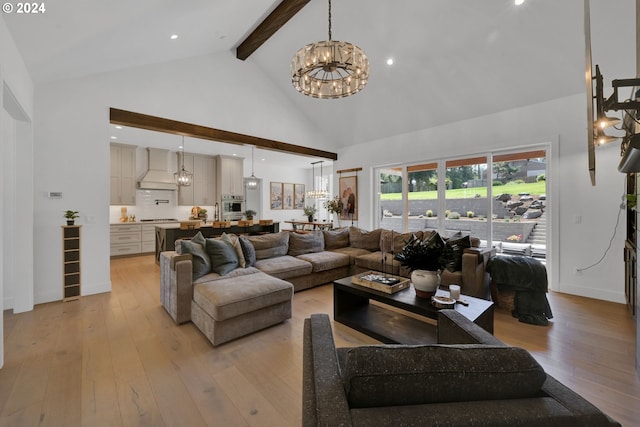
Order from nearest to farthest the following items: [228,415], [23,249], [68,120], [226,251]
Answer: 1. [228,415]
2. [23,249]
3. [226,251]
4. [68,120]

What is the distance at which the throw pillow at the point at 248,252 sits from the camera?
12.1 ft

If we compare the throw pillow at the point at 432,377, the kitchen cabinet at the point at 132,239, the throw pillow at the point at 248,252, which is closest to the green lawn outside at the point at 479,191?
the throw pillow at the point at 248,252

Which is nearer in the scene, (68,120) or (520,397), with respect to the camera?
(520,397)

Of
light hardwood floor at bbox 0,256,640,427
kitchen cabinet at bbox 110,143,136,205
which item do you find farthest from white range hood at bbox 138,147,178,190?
light hardwood floor at bbox 0,256,640,427

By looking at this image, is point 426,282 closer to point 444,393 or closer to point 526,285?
point 526,285

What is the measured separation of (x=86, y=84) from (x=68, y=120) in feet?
1.86

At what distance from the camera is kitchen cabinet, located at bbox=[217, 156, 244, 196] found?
8242 mm

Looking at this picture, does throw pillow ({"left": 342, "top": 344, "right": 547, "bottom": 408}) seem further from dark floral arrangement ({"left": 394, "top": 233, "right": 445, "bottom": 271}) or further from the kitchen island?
the kitchen island

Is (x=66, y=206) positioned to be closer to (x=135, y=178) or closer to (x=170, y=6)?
(x=170, y=6)

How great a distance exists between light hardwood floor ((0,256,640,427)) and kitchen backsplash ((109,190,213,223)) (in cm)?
427

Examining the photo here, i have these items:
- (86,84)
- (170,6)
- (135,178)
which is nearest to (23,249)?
(86,84)

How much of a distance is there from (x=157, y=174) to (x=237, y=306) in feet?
20.6

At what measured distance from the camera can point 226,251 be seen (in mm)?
3350

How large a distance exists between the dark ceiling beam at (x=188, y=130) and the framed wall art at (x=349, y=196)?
57.5 inches
